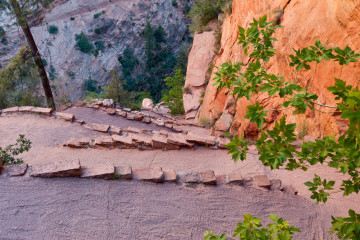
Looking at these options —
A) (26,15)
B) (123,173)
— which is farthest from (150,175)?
(26,15)

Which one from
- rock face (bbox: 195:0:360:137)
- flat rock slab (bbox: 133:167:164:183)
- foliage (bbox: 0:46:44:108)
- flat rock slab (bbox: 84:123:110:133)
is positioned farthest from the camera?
foliage (bbox: 0:46:44:108)

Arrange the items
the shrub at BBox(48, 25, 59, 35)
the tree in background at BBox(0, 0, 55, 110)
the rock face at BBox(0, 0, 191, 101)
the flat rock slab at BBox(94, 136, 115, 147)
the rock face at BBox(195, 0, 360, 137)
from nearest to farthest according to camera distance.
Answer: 1. the rock face at BBox(195, 0, 360, 137)
2. the flat rock slab at BBox(94, 136, 115, 147)
3. the tree in background at BBox(0, 0, 55, 110)
4. the rock face at BBox(0, 0, 191, 101)
5. the shrub at BBox(48, 25, 59, 35)

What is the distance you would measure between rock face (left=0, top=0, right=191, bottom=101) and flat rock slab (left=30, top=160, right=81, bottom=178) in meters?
36.0

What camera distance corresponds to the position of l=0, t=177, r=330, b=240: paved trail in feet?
10.7

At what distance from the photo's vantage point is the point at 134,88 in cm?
4000

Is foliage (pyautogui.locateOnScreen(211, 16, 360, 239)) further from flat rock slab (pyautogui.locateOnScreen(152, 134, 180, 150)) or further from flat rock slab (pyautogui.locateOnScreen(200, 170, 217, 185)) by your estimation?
flat rock slab (pyautogui.locateOnScreen(152, 134, 180, 150))

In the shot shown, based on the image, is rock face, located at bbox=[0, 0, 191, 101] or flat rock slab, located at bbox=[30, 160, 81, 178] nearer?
flat rock slab, located at bbox=[30, 160, 81, 178]

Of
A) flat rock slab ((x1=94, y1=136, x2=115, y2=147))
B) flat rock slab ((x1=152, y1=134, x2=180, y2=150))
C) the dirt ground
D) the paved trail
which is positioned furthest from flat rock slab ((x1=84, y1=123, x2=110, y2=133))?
the paved trail

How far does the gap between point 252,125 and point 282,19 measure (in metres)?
2.92

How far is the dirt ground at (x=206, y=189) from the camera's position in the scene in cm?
374

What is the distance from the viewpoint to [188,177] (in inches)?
169

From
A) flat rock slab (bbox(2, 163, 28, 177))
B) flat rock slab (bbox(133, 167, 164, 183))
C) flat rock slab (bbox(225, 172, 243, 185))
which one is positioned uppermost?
flat rock slab (bbox(2, 163, 28, 177))

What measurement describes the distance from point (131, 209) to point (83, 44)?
40.8 meters

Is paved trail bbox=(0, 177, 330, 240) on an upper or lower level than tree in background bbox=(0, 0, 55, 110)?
lower
